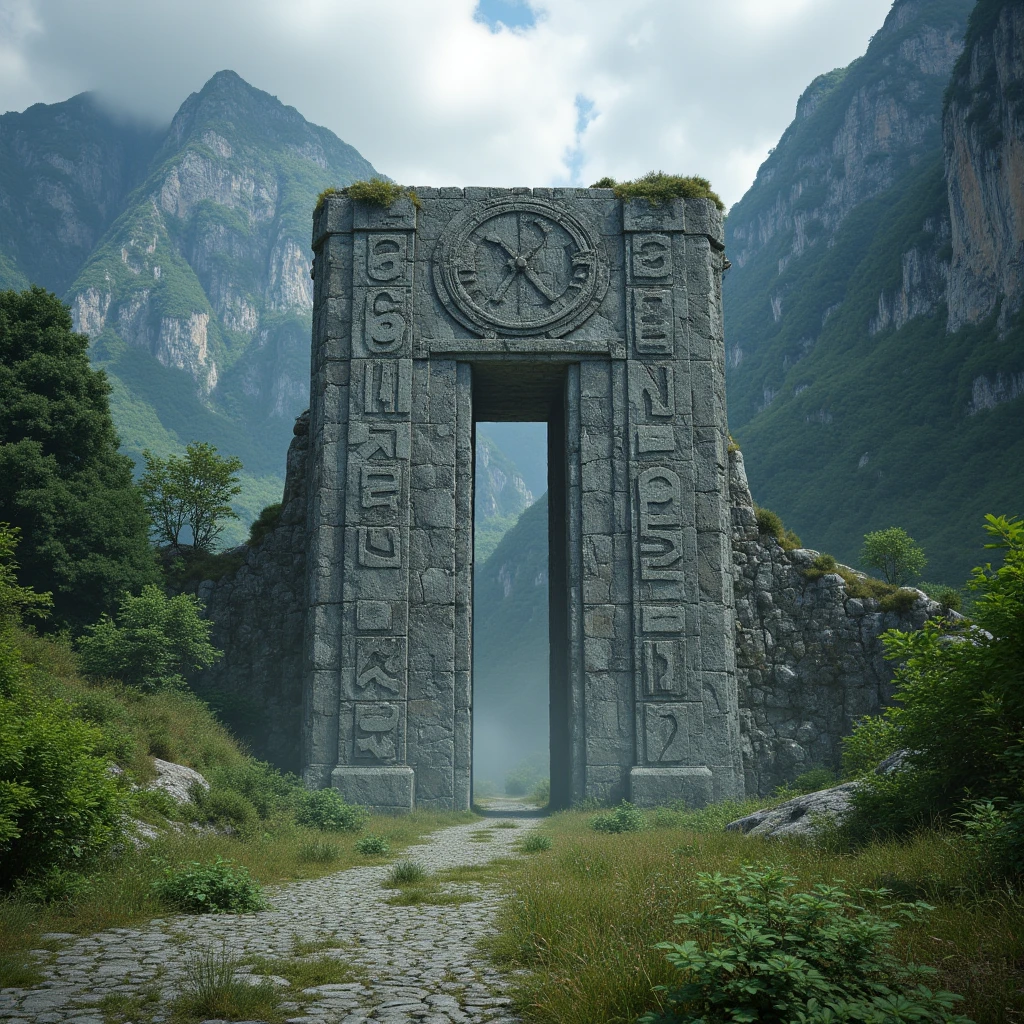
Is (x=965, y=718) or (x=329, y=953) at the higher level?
(x=965, y=718)

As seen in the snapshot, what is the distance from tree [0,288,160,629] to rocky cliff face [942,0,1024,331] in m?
77.6

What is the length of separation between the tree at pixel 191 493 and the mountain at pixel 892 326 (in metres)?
50.1

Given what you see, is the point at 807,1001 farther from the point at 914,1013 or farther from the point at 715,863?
the point at 715,863

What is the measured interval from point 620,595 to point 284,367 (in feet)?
512

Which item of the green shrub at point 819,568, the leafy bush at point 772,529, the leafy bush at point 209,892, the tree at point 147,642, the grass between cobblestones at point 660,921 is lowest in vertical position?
the leafy bush at point 209,892

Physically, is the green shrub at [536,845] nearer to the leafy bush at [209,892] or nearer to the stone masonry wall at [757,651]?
the leafy bush at [209,892]

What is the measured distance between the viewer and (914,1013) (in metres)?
4.06

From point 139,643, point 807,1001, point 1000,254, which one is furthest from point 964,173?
point 807,1001

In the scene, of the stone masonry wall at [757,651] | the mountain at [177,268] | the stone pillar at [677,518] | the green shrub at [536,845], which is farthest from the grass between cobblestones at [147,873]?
the mountain at [177,268]

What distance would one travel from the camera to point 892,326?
100812mm

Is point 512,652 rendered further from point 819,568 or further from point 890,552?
point 819,568

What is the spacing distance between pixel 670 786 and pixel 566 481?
7214 mm

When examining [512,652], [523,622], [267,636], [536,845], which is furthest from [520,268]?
[523,622]

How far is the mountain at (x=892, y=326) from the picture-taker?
76688 mm
